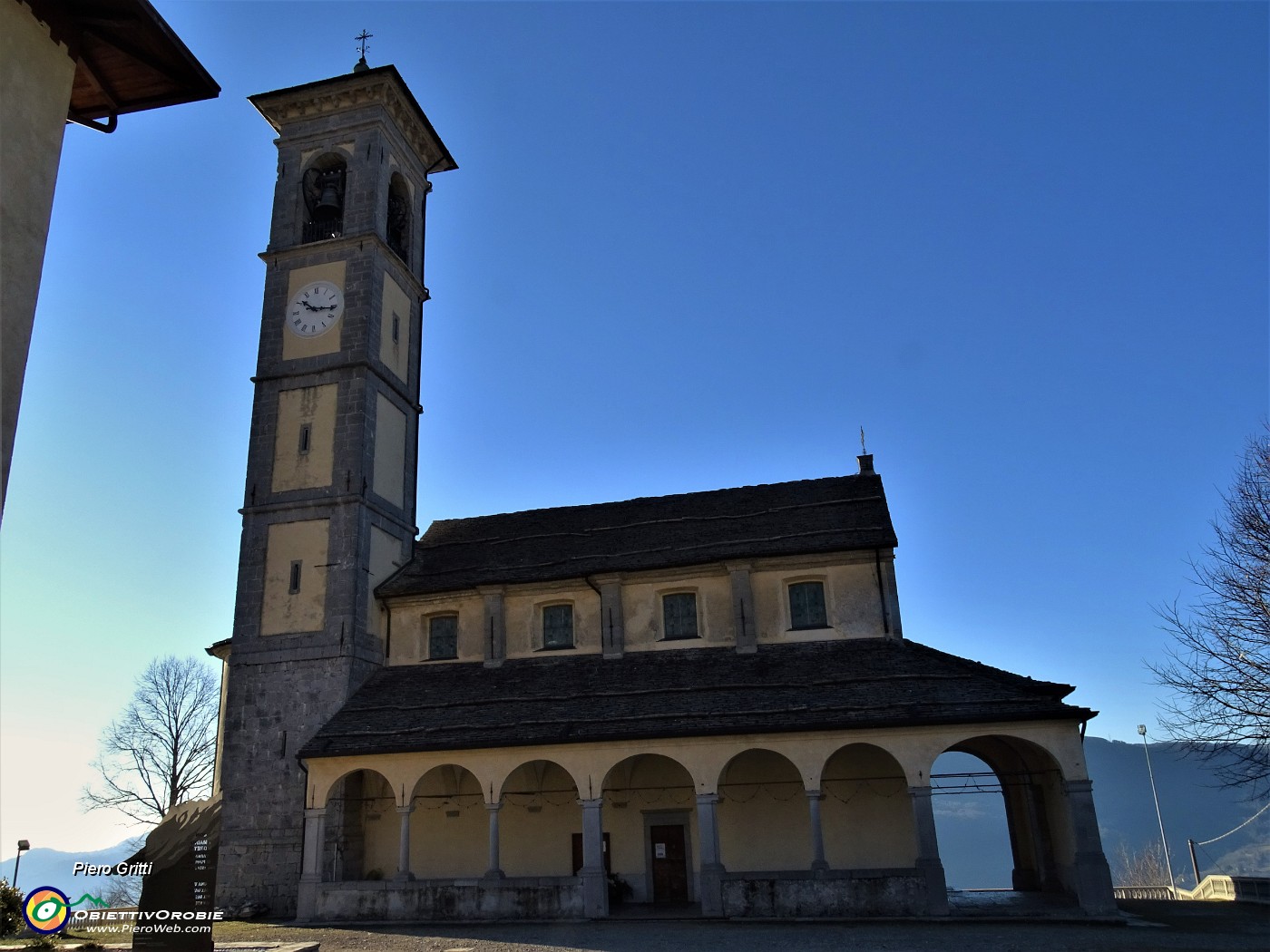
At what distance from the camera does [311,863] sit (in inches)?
900

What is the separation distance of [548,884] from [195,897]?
30.2ft

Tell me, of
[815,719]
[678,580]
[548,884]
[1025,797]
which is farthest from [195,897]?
[1025,797]

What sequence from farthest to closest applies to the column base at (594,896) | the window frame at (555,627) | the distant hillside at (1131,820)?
the distant hillside at (1131,820), the window frame at (555,627), the column base at (594,896)

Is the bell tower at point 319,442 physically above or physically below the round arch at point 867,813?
above

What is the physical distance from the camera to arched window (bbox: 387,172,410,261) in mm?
32562

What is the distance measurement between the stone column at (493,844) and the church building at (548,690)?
0.21 ft

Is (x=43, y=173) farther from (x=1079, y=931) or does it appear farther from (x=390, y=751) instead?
(x=1079, y=931)

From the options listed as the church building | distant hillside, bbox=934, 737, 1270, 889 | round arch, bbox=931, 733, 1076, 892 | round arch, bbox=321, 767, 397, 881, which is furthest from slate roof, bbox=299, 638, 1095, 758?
distant hillside, bbox=934, 737, 1270, 889

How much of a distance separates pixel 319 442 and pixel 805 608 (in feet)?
48.0

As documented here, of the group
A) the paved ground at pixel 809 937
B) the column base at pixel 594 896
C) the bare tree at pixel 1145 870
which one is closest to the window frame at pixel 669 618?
the column base at pixel 594 896

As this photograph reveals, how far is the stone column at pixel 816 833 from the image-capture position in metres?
20.8

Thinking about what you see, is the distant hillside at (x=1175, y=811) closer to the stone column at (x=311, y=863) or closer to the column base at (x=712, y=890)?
the column base at (x=712, y=890)

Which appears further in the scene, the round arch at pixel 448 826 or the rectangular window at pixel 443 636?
the rectangular window at pixel 443 636

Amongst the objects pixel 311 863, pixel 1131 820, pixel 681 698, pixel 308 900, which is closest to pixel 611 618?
pixel 681 698
